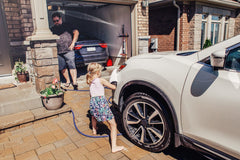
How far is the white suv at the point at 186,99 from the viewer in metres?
1.97

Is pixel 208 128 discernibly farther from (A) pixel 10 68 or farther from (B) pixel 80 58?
(A) pixel 10 68

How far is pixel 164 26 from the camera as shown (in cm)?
1020

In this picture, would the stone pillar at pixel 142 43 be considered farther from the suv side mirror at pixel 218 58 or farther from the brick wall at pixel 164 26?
the suv side mirror at pixel 218 58

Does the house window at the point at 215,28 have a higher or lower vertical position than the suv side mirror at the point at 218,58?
higher

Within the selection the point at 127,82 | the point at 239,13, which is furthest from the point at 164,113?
the point at 239,13

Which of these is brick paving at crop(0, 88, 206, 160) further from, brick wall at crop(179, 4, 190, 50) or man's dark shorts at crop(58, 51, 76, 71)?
brick wall at crop(179, 4, 190, 50)

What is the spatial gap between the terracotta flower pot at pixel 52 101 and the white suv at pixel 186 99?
4.97 feet

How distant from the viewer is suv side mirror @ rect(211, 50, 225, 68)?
1.91 m

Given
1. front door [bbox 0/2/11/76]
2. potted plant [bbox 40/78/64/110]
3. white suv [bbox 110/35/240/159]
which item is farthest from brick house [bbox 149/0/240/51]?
white suv [bbox 110/35/240/159]

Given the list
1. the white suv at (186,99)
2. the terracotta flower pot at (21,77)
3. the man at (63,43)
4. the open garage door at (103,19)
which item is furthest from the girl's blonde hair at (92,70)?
the open garage door at (103,19)

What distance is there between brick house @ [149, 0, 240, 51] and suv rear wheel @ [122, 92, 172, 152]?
716 centimetres

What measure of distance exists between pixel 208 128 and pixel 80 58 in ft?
19.1

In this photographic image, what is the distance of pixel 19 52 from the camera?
6.60 meters

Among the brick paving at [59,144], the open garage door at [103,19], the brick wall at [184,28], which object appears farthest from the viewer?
the brick wall at [184,28]
